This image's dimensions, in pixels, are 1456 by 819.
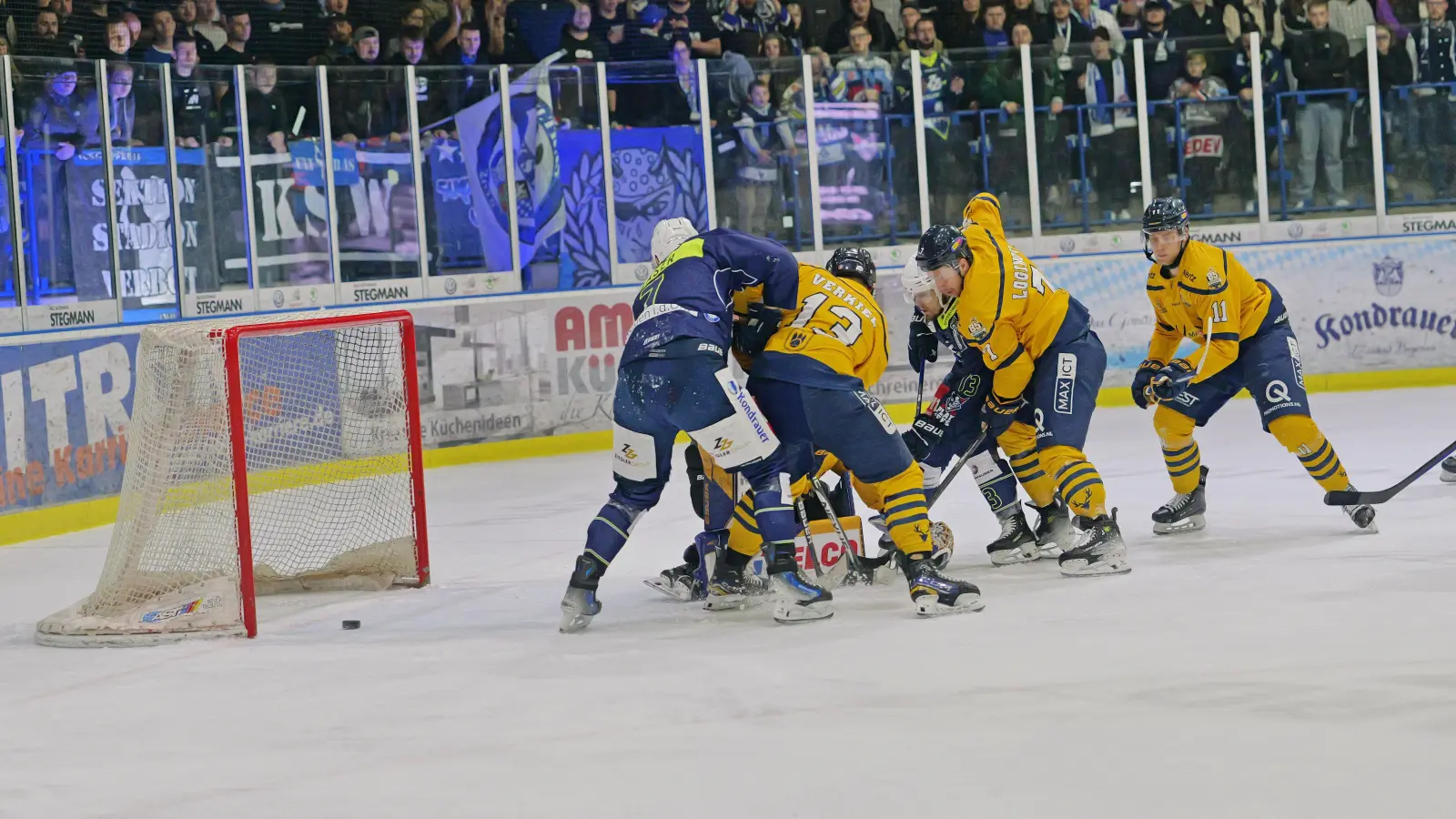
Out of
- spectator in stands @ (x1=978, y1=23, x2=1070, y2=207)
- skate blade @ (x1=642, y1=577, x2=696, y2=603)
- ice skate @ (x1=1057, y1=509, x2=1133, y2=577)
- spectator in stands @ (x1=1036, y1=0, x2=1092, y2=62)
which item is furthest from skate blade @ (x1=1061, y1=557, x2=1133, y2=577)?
spectator in stands @ (x1=1036, y1=0, x2=1092, y2=62)

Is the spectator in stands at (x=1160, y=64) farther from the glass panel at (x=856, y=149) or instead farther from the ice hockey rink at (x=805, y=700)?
the ice hockey rink at (x=805, y=700)

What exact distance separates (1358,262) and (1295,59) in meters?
1.55

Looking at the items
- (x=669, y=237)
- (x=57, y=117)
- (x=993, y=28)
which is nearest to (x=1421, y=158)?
(x=993, y=28)

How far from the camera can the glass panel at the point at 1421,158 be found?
10812 millimetres

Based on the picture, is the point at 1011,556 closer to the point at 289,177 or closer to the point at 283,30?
the point at 289,177

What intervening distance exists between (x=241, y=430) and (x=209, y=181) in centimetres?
445

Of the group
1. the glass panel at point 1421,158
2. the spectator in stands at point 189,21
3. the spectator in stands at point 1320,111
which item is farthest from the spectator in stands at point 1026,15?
A: the spectator in stands at point 189,21

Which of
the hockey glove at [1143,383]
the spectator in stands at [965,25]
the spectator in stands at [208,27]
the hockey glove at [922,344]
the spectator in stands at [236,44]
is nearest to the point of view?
the hockey glove at [922,344]

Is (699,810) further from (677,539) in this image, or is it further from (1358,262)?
(1358,262)

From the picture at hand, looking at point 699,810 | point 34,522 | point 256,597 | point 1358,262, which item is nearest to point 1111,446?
point 1358,262

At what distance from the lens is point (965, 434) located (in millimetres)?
5375

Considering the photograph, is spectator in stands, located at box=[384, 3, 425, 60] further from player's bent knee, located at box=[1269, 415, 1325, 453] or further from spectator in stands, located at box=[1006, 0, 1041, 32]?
player's bent knee, located at box=[1269, 415, 1325, 453]

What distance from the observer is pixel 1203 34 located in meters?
11.3

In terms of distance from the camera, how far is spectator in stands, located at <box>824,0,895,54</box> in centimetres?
1112
